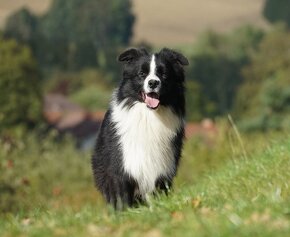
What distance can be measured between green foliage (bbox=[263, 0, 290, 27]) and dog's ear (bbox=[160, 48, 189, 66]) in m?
144

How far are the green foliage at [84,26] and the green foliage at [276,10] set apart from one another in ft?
84.7

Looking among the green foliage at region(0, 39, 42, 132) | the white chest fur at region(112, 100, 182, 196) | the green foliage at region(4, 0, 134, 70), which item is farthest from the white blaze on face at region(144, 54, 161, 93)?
the green foliage at region(4, 0, 134, 70)

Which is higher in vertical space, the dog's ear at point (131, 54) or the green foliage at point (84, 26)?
the dog's ear at point (131, 54)

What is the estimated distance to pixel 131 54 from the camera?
384 inches

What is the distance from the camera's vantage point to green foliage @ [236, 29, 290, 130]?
160ft

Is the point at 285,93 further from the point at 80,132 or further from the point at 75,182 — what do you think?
the point at 80,132

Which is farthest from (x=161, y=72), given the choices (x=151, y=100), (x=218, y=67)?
(x=218, y=67)

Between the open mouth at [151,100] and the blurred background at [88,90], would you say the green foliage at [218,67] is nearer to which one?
the blurred background at [88,90]

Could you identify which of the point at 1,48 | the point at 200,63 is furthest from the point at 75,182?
the point at 200,63

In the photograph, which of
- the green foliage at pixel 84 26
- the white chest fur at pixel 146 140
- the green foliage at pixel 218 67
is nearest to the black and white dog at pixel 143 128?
the white chest fur at pixel 146 140

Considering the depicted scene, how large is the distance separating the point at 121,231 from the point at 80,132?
66850 millimetres

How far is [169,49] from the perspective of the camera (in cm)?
979

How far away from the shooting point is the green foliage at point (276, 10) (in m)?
154

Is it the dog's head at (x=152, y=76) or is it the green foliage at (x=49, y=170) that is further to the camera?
the green foliage at (x=49, y=170)
